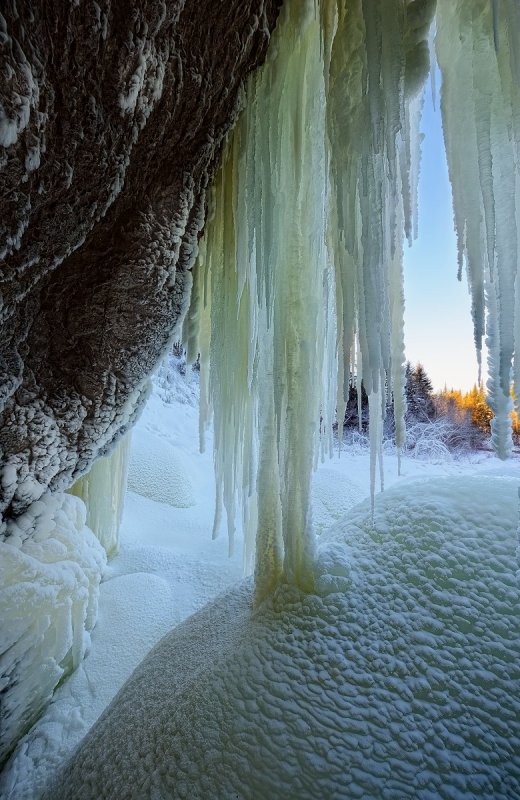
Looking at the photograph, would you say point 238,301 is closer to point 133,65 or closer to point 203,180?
point 203,180

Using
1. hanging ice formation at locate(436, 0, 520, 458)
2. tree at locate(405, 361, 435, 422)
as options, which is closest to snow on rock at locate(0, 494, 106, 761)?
hanging ice formation at locate(436, 0, 520, 458)

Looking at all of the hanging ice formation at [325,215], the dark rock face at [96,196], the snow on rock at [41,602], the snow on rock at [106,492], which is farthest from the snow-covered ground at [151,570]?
the dark rock face at [96,196]

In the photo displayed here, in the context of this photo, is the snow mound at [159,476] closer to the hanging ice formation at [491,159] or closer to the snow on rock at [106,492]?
the snow on rock at [106,492]

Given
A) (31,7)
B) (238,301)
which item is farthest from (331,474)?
(31,7)

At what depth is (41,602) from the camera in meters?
1.36

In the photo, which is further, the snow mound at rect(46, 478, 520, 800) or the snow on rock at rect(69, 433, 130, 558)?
the snow on rock at rect(69, 433, 130, 558)

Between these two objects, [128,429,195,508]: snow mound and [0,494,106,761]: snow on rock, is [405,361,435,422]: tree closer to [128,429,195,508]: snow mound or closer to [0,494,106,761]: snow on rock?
[128,429,195,508]: snow mound

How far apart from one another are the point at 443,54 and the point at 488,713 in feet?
4.76

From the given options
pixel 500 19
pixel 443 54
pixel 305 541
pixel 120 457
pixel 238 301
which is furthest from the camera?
pixel 120 457

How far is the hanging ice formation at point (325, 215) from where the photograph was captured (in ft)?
3.05

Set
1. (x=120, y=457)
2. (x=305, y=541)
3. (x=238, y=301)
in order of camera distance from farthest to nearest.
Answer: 1. (x=120, y=457)
2. (x=238, y=301)
3. (x=305, y=541)

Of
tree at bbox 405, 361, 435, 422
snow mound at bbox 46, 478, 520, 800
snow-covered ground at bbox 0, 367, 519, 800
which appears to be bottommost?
snow-covered ground at bbox 0, 367, 519, 800

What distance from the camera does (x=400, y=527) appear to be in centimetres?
120

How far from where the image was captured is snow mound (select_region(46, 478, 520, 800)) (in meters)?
0.74
